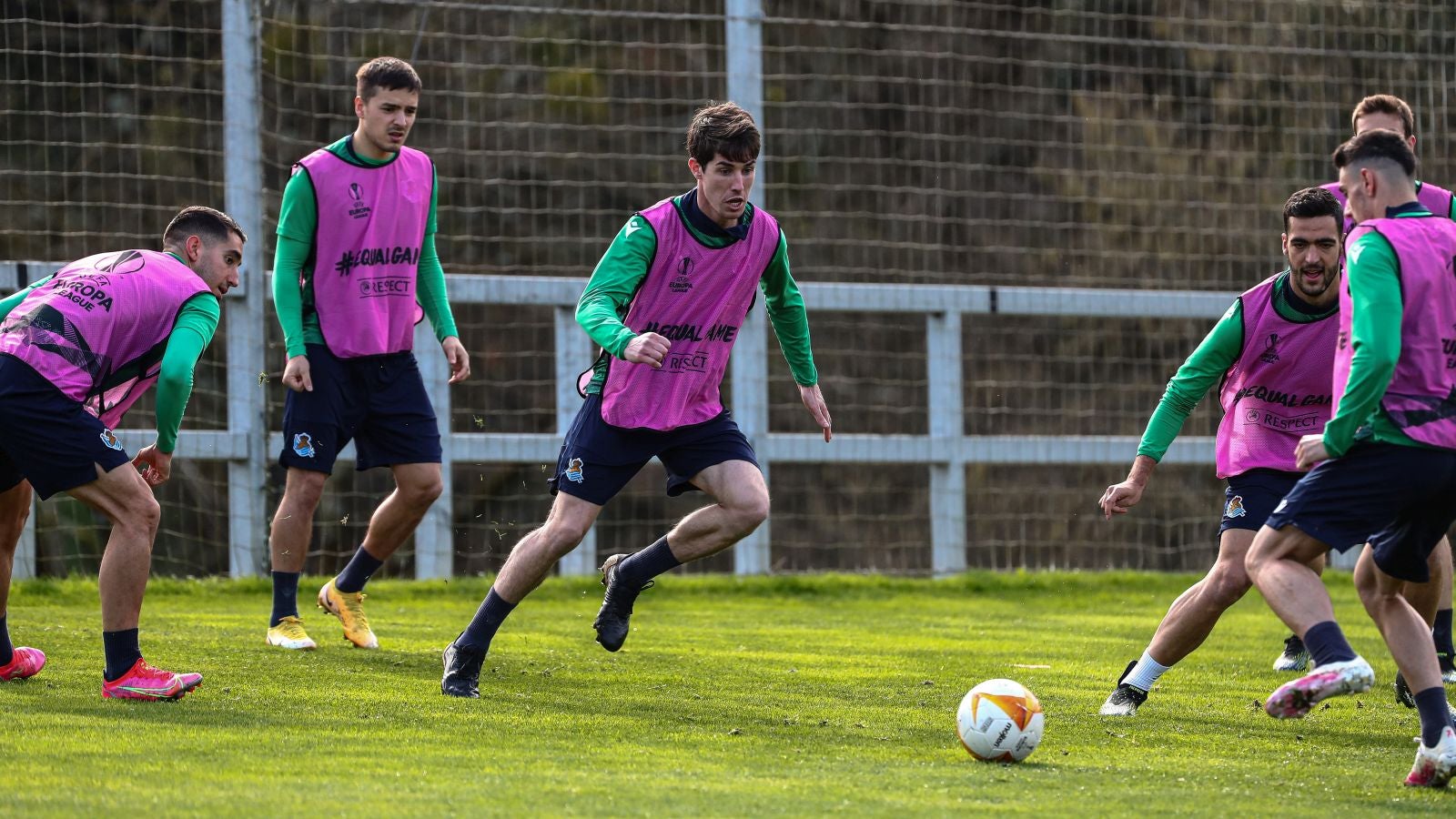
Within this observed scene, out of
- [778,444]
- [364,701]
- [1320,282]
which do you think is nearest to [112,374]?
[364,701]

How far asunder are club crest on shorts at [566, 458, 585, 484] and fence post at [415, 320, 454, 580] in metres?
4.18

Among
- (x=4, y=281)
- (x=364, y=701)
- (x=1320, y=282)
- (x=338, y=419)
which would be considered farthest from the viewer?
(x=4, y=281)

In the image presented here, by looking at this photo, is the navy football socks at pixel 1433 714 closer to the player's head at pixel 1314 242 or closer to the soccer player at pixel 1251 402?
the soccer player at pixel 1251 402

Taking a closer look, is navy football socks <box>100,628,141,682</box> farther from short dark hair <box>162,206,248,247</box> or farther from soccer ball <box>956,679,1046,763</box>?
soccer ball <box>956,679,1046,763</box>

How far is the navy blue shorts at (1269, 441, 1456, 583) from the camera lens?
14.4 ft

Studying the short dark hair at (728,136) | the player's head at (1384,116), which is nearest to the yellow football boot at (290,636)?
the short dark hair at (728,136)

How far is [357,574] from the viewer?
7.01 m

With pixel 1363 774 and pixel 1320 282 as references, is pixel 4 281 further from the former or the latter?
pixel 1363 774

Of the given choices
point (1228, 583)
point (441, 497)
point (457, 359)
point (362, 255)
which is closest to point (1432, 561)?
point (1228, 583)

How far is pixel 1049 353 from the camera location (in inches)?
683

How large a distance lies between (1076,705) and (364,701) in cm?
236

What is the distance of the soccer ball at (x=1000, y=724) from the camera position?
15.1 ft

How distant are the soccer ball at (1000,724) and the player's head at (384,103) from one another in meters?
3.29

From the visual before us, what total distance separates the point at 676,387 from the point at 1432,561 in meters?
2.81
